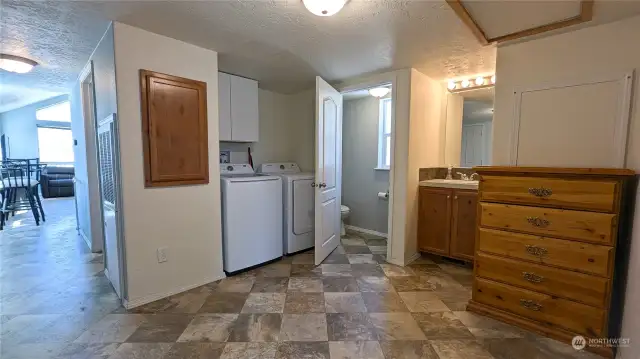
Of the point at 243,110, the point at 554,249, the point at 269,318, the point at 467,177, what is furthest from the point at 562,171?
the point at 243,110

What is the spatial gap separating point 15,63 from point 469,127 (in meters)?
4.51

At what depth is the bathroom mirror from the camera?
9.60 ft

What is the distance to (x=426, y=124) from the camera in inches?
118

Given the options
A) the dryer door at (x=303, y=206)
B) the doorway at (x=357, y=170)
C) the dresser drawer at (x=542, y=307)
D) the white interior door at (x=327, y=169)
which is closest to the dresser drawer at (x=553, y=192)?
the dresser drawer at (x=542, y=307)

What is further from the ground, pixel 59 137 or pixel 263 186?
pixel 59 137

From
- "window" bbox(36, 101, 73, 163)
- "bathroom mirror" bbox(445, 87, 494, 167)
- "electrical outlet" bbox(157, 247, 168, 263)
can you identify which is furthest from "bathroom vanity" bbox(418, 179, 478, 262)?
"window" bbox(36, 101, 73, 163)

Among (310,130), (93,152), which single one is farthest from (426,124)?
(93,152)

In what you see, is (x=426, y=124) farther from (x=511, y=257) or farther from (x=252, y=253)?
(x=252, y=253)

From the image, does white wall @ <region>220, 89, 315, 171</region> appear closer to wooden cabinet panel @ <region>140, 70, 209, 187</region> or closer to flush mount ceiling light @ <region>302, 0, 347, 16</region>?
wooden cabinet panel @ <region>140, 70, 209, 187</region>

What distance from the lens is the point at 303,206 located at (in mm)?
3170

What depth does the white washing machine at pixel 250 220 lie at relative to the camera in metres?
2.54

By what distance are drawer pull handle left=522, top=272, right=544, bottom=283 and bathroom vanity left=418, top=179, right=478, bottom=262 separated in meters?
0.90

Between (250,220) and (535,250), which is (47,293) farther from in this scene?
(535,250)

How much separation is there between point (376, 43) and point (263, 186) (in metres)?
1.69
